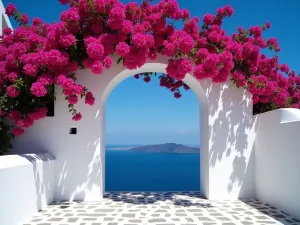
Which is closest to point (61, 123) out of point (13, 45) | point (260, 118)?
point (13, 45)

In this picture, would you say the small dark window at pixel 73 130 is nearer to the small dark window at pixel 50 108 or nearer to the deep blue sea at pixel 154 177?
the small dark window at pixel 50 108

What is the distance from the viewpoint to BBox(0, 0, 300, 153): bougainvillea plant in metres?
6.47

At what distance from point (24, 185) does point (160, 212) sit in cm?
254

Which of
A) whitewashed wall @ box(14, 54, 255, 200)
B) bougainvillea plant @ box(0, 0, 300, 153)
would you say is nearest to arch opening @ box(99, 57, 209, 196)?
whitewashed wall @ box(14, 54, 255, 200)

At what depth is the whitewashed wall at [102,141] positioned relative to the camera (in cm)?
731

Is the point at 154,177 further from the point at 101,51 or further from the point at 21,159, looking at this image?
the point at 21,159

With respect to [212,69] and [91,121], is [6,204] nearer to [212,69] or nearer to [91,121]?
[91,121]

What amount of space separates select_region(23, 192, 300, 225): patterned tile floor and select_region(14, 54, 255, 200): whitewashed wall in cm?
40

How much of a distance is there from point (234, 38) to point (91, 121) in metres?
4.12

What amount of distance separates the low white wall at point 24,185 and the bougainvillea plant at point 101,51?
1.07m

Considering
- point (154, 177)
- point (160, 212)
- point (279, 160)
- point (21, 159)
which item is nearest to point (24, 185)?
point (21, 159)

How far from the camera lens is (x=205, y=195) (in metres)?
7.73

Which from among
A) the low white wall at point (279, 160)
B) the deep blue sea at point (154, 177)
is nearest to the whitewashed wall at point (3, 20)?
the deep blue sea at point (154, 177)

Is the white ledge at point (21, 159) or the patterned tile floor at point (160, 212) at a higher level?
the white ledge at point (21, 159)
